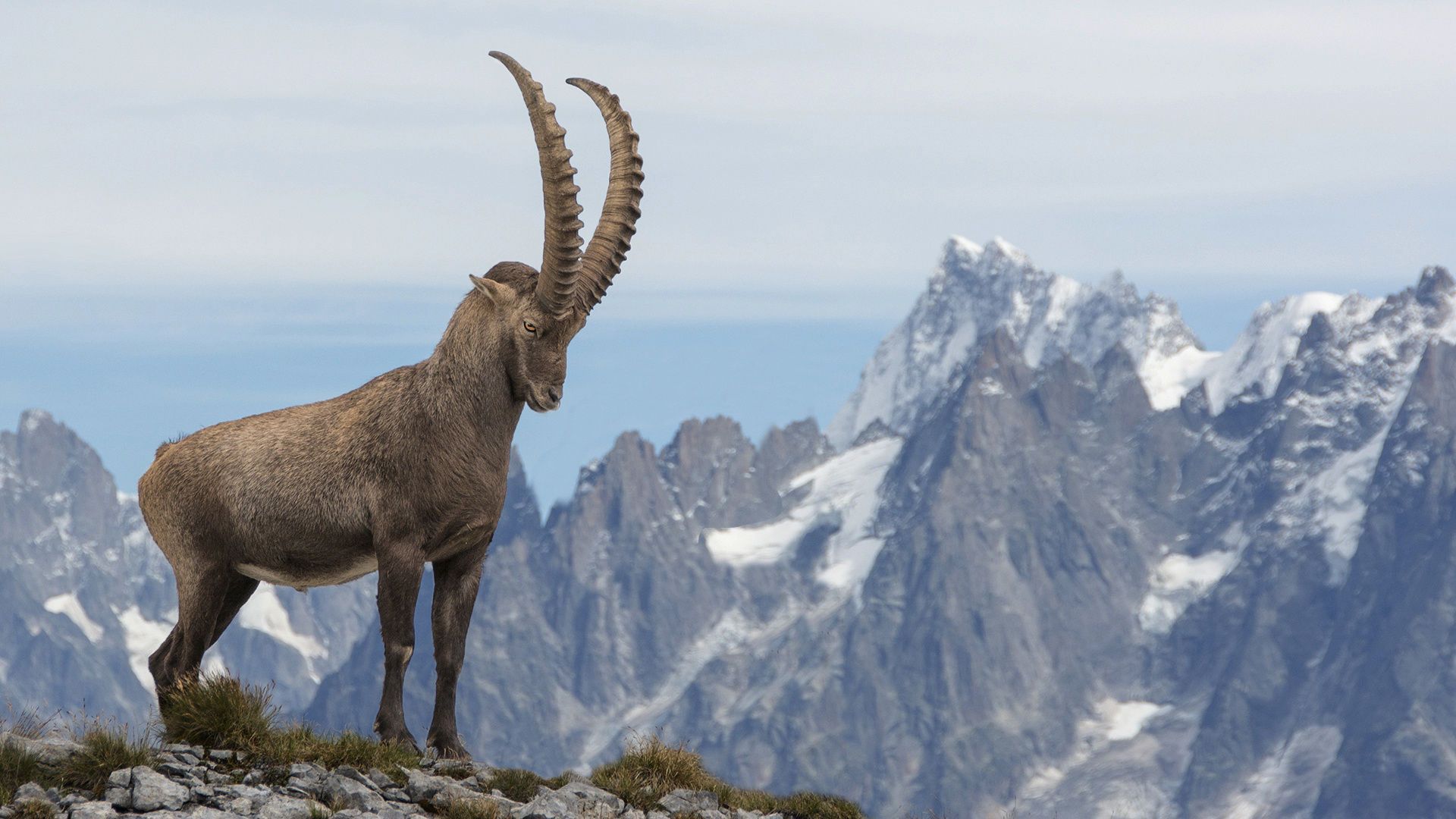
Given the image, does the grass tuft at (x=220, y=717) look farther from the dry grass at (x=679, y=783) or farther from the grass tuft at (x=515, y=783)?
the dry grass at (x=679, y=783)

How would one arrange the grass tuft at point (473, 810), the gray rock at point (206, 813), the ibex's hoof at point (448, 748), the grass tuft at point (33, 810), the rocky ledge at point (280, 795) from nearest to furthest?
1. the grass tuft at point (33, 810)
2. the gray rock at point (206, 813)
3. the rocky ledge at point (280, 795)
4. the grass tuft at point (473, 810)
5. the ibex's hoof at point (448, 748)

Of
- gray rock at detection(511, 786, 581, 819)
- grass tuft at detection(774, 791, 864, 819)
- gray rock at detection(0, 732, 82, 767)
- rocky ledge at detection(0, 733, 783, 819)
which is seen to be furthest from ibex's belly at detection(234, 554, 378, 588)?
grass tuft at detection(774, 791, 864, 819)

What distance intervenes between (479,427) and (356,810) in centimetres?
449

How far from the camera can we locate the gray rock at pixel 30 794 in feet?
53.3

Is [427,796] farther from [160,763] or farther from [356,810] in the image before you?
[160,763]

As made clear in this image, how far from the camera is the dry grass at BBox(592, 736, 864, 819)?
1978cm

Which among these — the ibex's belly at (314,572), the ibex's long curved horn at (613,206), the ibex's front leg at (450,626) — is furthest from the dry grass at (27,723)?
the ibex's long curved horn at (613,206)

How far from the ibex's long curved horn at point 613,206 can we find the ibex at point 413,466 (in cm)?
2

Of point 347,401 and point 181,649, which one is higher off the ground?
point 347,401

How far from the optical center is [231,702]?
18344 mm

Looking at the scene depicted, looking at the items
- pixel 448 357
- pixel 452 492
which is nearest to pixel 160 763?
pixel 452 492

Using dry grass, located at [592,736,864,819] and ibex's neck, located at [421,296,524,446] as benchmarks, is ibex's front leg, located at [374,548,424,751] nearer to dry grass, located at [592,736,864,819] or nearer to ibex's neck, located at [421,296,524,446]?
ibex's neck, located at [421,296,524,446]

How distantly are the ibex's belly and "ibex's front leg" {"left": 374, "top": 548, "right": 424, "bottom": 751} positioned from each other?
38cm

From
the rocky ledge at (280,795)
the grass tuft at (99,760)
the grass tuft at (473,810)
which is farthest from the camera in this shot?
the grass tuft at (473,810)
